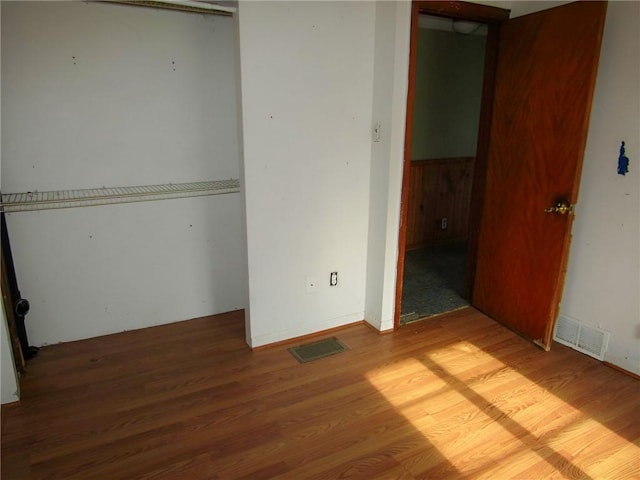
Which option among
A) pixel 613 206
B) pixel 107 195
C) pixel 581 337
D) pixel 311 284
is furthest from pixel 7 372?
pixel 613 206

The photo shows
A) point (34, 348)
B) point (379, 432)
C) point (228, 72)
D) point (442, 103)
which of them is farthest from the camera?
point (442, 103)

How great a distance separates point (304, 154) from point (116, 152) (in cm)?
112

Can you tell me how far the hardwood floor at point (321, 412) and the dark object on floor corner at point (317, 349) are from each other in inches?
2.2

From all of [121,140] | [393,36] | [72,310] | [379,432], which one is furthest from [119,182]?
[379,432]

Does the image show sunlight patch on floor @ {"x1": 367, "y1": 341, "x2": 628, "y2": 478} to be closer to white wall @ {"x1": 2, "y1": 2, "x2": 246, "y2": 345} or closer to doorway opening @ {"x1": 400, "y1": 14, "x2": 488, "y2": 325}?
white wall @ {"x1": 2, "y1": 2, "x2": 246, "y2": 345}

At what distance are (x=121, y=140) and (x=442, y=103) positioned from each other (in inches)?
121

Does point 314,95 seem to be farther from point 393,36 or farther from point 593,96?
point 593,96

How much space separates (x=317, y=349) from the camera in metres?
2.72

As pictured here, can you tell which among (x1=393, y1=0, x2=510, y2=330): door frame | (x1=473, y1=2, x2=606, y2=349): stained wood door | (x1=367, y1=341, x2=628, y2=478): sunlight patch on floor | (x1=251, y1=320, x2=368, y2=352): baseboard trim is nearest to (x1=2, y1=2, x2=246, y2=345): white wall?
(x1=251, y1=320, x2=368, y2=352): baseboard trim

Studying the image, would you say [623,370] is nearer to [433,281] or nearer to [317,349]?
[433,281]

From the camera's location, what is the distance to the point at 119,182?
2660 millimetres

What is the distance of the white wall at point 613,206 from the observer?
230 centimetres

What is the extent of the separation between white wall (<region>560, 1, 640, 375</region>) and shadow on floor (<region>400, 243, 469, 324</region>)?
959 mm

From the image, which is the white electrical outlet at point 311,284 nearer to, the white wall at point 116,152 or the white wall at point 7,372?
the white wall at point 116,152
